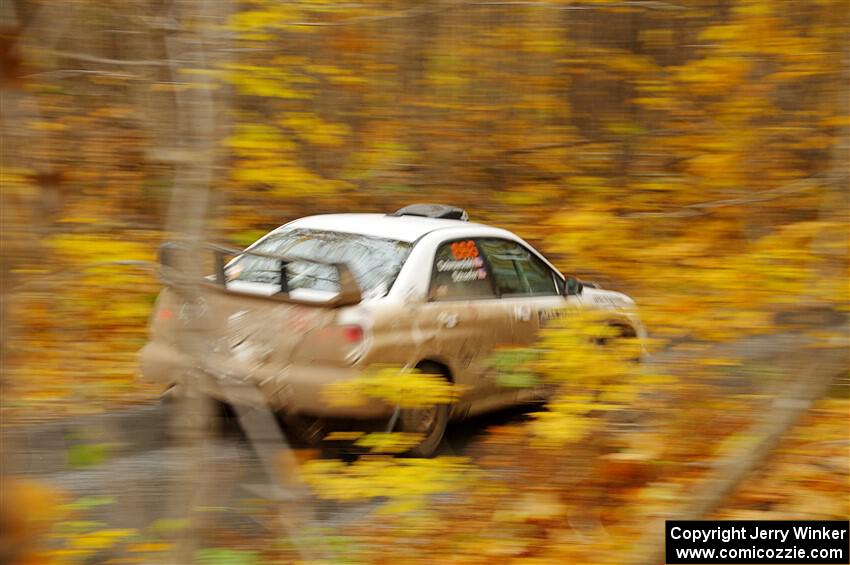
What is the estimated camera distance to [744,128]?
20.9 ft

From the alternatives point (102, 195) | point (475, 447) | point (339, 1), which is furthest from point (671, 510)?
point (102, 195)

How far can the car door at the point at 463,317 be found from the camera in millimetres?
6254

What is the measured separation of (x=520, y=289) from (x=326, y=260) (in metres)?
1.72

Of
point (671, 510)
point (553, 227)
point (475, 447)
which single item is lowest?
point (475, 447)

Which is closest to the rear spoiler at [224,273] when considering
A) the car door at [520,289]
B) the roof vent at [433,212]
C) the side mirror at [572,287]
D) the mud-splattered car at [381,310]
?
the mud-splattered car at [381,310]

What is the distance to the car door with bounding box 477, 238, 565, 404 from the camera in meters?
6.88

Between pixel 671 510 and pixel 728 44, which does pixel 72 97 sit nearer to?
pixel 728 44

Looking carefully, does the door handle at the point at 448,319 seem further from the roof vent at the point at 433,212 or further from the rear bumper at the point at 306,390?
the roof vent at the point at 433,212

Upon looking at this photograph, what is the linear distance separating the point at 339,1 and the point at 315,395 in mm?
3848

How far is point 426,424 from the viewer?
6062 millimetres

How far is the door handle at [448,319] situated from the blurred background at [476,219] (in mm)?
839

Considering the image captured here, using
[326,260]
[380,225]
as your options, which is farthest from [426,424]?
[380,225]

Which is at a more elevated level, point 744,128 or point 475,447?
point 744,128

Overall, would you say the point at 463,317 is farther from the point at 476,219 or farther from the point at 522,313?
the point at 476,219
